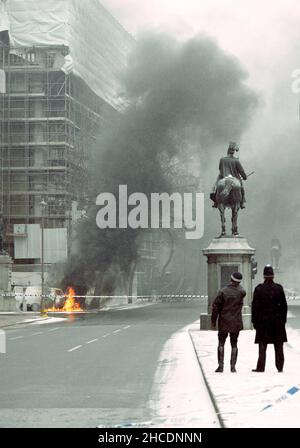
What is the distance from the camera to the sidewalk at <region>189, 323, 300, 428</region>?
28.8ft

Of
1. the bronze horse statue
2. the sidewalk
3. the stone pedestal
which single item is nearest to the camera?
the sidewalk

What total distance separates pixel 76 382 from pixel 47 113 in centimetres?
6671

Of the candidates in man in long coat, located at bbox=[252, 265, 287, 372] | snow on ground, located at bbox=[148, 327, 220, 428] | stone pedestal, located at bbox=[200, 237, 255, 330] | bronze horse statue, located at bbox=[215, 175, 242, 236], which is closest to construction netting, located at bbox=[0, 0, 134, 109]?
bronze horse statue, located at bbox=[215, 175, 242, 236]

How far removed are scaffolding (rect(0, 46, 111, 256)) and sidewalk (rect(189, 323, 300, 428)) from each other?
59.0 m

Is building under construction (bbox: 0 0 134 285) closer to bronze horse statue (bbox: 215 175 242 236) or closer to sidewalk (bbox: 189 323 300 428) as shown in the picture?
bronze horse statue (bbox: 215 175 242 236)

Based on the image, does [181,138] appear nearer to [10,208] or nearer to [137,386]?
[10,208]

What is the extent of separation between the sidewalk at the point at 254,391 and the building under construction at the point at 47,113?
190 feet

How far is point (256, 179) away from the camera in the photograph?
89.8 meters

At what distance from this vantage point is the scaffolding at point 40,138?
76.4 metres

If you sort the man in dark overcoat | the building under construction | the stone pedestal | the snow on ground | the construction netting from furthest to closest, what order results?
the construction netting
the building under construction
the stone pedestal
the man in dark overcoat
the snow on ground

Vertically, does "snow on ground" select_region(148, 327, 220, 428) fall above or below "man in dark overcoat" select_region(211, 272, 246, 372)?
below

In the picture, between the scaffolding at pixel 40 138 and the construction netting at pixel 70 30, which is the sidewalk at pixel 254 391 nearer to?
the scaffolding at pixel 40 138

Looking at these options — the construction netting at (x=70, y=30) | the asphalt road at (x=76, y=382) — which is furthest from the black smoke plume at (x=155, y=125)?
the asphalt road at (x=76, y=382)

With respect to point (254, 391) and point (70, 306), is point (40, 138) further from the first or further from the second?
point (254, 391)
